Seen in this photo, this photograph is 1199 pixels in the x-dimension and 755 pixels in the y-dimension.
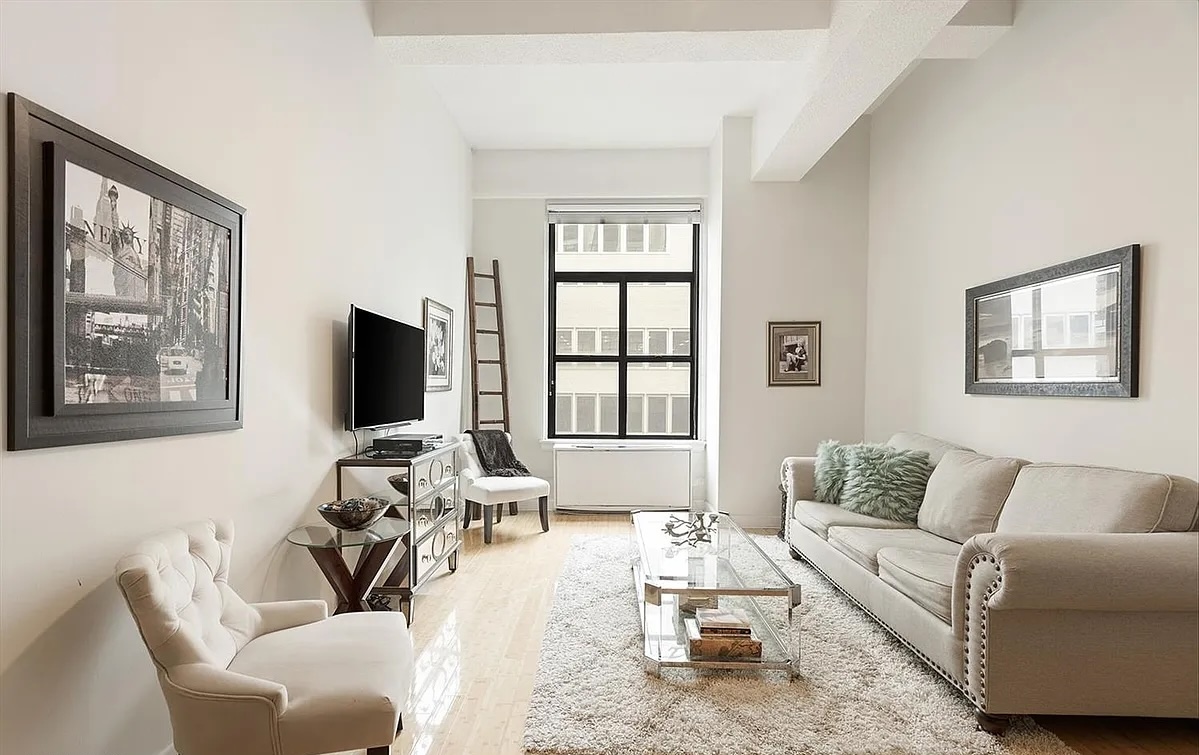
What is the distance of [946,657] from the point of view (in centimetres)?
248

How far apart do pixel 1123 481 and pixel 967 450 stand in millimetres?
1270

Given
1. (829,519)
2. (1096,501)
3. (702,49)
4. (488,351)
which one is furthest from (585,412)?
(1096,501)

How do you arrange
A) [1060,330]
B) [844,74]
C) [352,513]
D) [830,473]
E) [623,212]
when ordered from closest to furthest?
1. [352,513]
2. [1060,330]
3. [844,74]
4. [830,473]
5. [623,212]

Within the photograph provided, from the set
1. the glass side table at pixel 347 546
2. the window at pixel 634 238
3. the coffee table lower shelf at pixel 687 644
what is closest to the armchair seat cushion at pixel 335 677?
the glass side table at pixel 347 546

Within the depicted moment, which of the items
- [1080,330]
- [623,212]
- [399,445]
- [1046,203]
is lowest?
[399,445]

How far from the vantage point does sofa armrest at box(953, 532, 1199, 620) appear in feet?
7.01

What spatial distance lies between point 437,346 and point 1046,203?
3.82 meters

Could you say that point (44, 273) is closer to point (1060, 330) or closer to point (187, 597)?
point (187, 597)

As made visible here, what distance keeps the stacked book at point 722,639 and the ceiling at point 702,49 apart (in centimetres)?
268

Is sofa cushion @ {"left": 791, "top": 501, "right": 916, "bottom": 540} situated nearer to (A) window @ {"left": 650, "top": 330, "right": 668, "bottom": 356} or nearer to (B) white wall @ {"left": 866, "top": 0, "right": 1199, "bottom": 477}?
(B) white wall @ {"left": 866, "top": 0, "right": 1199, "bottom": 477}

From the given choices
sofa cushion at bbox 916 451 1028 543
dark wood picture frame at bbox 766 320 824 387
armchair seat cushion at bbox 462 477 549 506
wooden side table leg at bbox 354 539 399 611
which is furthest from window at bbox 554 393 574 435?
wooden side table leg at bbox 354 539 399 611

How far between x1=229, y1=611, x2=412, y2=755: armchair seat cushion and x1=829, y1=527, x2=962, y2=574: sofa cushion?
2.21 metres

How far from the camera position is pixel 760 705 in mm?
2471

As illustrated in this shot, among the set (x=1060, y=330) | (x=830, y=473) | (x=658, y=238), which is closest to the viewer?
(x=1060, y=330)
